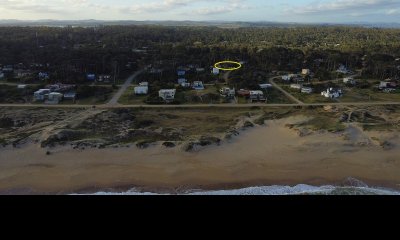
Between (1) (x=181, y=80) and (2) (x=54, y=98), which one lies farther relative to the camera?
(1) (x=181, y=80)

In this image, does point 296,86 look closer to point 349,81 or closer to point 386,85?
point 349,81

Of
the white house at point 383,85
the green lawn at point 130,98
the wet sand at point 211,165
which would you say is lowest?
the wet sand at point 211,165

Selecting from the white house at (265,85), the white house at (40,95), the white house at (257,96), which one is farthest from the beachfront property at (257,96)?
the white house at (40,95)

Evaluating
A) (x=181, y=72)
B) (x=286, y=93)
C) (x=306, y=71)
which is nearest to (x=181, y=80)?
(x=181, y=72)

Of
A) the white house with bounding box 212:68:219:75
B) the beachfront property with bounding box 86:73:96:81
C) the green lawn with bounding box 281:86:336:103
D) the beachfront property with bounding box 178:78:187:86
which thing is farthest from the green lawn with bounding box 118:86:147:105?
the green lawn with bounding box 281:86:336:103

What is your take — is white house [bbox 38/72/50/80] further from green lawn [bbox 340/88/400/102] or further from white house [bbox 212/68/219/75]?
green lawn [bbox 340/88/400/102]

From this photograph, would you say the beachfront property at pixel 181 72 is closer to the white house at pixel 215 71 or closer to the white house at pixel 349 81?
the white house at pixel 215 71

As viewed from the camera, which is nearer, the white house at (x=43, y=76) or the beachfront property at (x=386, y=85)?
the beachfront property at (x=386, y=85)

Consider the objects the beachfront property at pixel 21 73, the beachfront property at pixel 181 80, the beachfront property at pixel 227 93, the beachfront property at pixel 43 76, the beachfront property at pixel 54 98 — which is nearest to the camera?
the beachfront property at pixel 54 98
